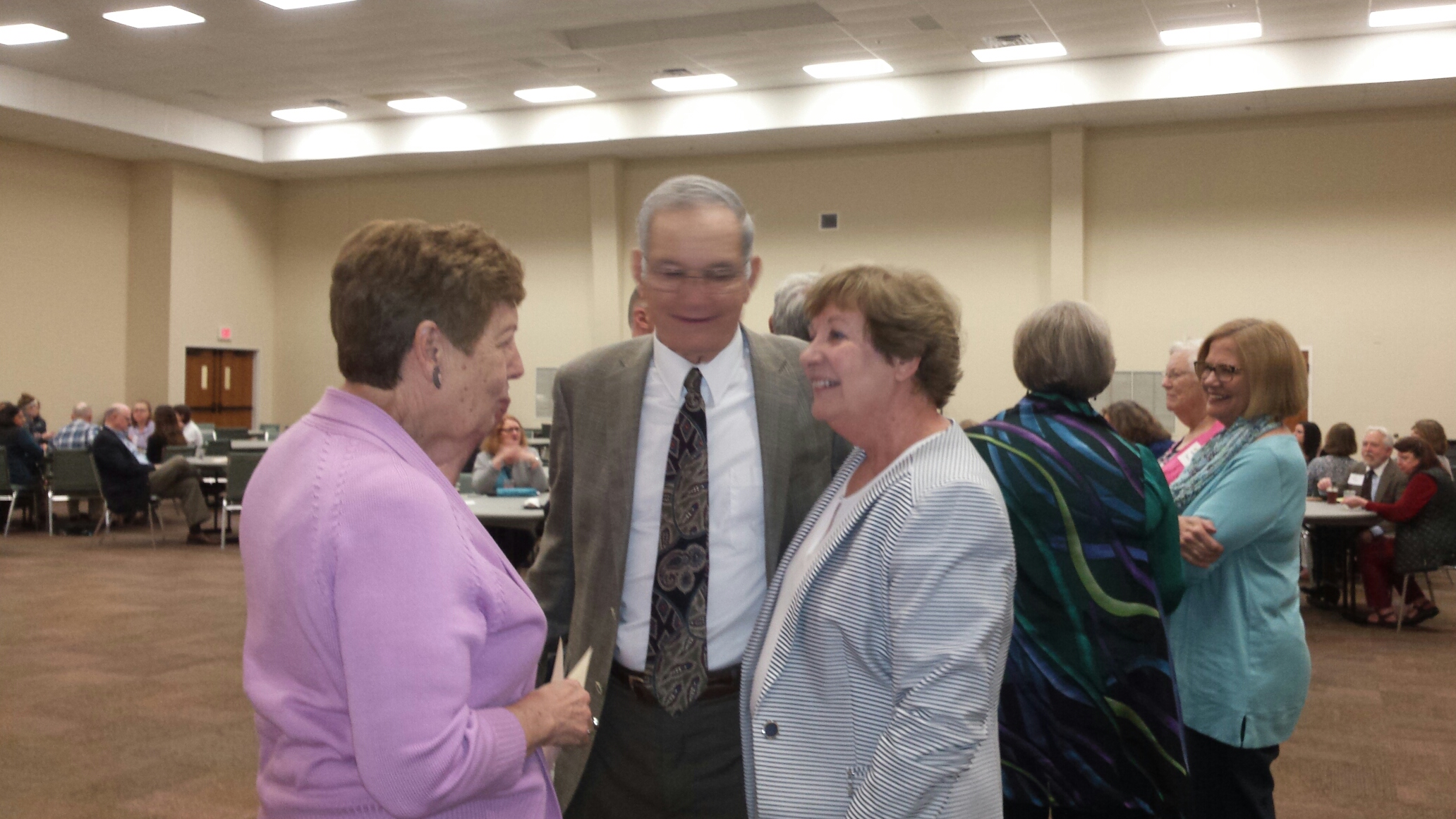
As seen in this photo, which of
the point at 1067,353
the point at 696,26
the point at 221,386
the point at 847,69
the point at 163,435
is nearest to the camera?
the point at 1067,353

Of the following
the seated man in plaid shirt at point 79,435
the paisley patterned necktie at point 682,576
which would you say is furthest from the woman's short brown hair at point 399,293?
the seated man in plaid shirt at point 79,435

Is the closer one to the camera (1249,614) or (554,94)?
(1249,614)

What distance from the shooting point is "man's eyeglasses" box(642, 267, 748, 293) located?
2.09 m

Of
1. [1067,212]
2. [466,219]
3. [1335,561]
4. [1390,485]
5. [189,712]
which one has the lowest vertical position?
[189,712]

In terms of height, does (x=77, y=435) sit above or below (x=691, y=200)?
below

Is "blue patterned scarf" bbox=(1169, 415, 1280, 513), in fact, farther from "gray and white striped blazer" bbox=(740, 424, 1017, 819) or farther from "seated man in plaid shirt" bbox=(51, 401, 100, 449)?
"seated man in plaid shirt" bbox=(51, 401, 100, 449)

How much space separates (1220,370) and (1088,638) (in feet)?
3.02

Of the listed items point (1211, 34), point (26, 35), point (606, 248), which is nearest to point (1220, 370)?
point (1211, 34)

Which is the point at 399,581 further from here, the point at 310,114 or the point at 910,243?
the point at 310,114

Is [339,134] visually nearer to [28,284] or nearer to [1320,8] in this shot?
[28,284]

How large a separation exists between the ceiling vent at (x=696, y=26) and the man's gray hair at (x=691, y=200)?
926 centimetres

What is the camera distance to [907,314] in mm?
1765

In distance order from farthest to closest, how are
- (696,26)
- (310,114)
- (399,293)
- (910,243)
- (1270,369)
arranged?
(310,114), (910,243), (696,26), (1270,369), (399,293)

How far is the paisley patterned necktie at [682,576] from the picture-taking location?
1.98m
